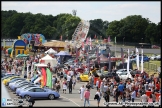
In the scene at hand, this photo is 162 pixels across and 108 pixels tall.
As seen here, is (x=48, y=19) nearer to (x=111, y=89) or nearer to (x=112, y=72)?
(x=112, y=72)

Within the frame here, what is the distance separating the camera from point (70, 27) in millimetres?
126562

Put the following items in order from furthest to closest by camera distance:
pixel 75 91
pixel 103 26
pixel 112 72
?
1. pixel 103 26
2. pixel 112 72
3. pixel 75 91

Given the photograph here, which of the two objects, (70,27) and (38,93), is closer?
(38,93)

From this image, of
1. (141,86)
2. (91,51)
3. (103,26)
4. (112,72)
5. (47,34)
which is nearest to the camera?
(141,86)

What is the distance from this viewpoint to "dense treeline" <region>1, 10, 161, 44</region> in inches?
4128

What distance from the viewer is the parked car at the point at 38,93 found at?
28469mm

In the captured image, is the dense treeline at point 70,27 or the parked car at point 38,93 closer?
the parked car at point 38,93

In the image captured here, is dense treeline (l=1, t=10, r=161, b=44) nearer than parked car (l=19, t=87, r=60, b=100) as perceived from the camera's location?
No

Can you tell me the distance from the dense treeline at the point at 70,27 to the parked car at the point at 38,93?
239ft

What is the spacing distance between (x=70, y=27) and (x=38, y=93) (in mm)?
98692

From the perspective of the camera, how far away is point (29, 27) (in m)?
135

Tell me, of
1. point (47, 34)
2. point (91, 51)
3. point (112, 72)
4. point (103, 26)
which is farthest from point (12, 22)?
point (112, 72)

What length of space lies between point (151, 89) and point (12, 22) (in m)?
115

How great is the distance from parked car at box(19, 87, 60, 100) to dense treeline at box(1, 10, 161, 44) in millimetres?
72708
